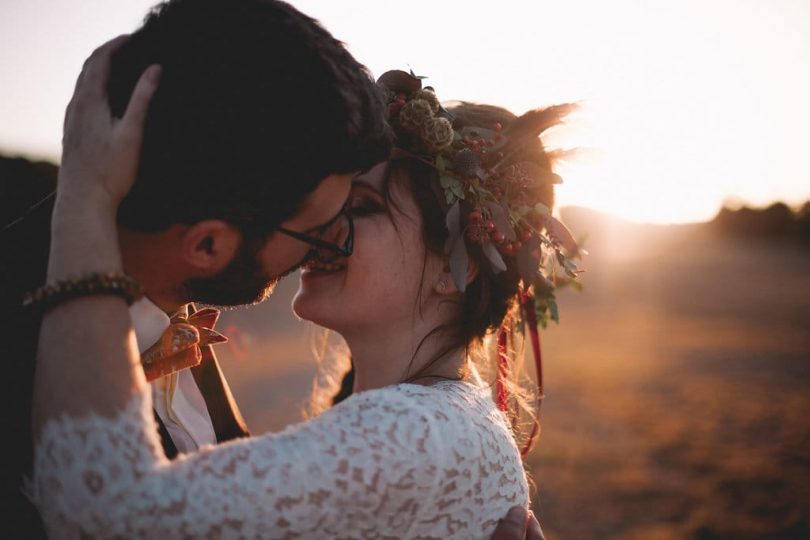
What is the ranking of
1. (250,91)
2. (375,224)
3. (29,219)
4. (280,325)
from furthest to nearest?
(280,325), (375,224), (29,219), (250,91)

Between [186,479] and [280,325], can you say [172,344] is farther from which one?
[280,325]

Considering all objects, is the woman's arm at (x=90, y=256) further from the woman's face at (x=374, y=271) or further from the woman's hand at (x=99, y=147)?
the woman's face at (x=374, y=271)

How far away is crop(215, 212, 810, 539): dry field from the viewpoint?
23.5 ft

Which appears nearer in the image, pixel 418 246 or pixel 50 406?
pixel 50 406

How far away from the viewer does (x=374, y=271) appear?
2.66 metres

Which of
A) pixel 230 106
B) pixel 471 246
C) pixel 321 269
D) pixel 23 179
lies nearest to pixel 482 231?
pixel 471 246

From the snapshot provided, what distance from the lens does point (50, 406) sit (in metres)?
1.47

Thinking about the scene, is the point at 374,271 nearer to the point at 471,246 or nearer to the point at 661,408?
the point at 471,246

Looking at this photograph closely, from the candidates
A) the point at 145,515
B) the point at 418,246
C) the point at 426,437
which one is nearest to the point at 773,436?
the point at 418,246

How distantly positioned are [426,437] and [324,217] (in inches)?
31.5

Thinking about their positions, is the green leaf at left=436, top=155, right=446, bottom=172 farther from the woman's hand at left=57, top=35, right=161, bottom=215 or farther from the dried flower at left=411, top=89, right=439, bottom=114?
the woman's hand at left=57, top=35, right=161, bottom=215

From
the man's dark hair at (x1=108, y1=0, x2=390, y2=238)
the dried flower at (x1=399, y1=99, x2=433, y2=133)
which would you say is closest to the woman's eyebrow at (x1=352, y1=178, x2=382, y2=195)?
the dried flower at (x1=399, y1=99, x2=433, y2=133)

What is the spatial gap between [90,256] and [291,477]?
2.34 feet

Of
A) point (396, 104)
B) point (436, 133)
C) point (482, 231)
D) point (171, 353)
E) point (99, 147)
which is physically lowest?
point (171, 353)
